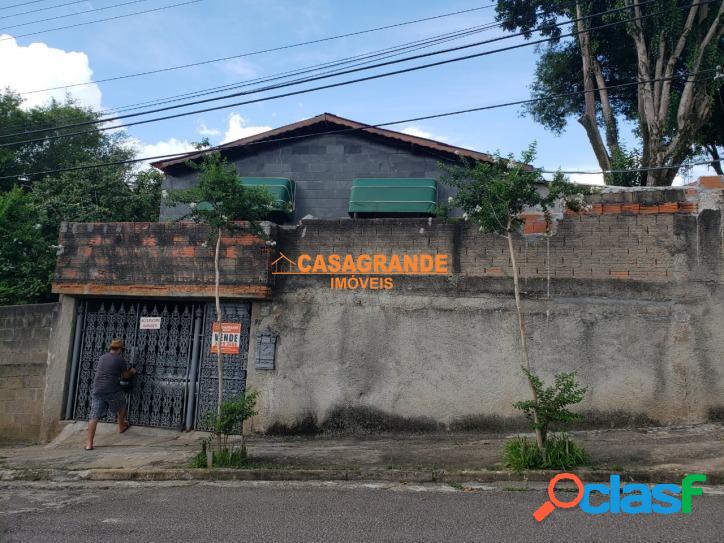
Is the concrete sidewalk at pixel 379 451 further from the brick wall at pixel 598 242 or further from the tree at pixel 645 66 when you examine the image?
the tree at pixel 645 66

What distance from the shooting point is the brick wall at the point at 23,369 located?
29.5 ft

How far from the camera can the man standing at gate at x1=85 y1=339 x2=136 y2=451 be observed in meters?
7.90

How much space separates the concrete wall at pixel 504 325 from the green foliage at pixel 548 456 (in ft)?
5.19

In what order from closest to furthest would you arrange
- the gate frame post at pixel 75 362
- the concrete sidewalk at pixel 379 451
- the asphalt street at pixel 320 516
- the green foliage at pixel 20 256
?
the asphalt street at pixel 320 516, the concrete sidewalk at pixel 379 451, the gate frame post at pixel 75 362, the green foliage at pixel 20 256

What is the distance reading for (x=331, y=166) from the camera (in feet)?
44.5

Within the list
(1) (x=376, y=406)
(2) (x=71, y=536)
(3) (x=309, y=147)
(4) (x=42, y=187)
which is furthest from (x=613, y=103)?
(2) (x=71, y=536)

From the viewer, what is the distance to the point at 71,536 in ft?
14.5

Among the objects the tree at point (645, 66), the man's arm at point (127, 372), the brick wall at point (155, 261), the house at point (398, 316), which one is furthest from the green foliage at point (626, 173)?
the man's arm at point (127, 372)

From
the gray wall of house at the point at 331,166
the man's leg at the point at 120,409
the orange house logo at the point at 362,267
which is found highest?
the gray wall of house at the point at 331,166

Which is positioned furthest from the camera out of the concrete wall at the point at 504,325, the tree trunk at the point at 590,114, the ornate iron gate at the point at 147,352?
the tree trunk at the point at 590,114

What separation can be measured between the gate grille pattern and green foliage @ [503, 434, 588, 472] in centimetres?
401

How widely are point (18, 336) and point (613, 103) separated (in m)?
16.5

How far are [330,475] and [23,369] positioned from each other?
A: 5.98 metres

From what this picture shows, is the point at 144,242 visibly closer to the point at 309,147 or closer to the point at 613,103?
the point at 309,147
